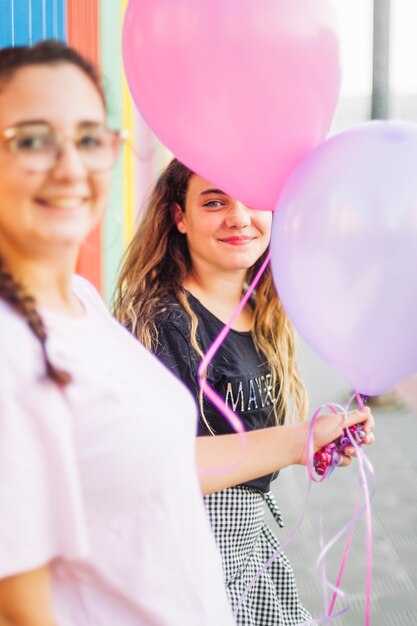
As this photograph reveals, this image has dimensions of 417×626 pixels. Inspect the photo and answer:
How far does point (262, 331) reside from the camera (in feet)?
5.17

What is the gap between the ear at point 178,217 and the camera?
1.58 metres

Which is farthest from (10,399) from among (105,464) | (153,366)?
(153,366)

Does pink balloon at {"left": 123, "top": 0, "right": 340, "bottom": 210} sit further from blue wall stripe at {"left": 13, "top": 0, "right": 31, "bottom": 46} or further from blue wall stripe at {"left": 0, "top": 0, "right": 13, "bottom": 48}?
blue wall stripe at {"left": 13, "top": 0, "right": 31, "bottom": 46}

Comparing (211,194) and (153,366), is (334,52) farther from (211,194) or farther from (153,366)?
(153,366)

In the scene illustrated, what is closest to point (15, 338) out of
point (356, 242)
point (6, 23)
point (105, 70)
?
point (356, 242)

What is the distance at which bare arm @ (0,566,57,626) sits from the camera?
0.68m

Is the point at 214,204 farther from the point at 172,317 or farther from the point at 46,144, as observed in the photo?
the point at 46,144

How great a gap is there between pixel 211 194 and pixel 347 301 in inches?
19.6

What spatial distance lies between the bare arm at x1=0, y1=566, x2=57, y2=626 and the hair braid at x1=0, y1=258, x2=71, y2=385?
172mm

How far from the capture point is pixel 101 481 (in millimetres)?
737

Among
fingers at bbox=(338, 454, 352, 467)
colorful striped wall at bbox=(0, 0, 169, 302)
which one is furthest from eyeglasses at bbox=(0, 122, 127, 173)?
colorful striped wall at bbox=(0, 0, 169, 302)

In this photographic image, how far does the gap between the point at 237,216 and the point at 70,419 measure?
2.68ft

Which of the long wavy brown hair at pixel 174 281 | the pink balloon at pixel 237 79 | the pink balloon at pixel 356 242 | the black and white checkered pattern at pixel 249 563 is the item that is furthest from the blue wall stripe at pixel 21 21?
the black and white checkered pattern at pixel 249 563

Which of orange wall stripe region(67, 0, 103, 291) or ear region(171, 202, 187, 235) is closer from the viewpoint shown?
ear region(171, 202, 187, 235)
